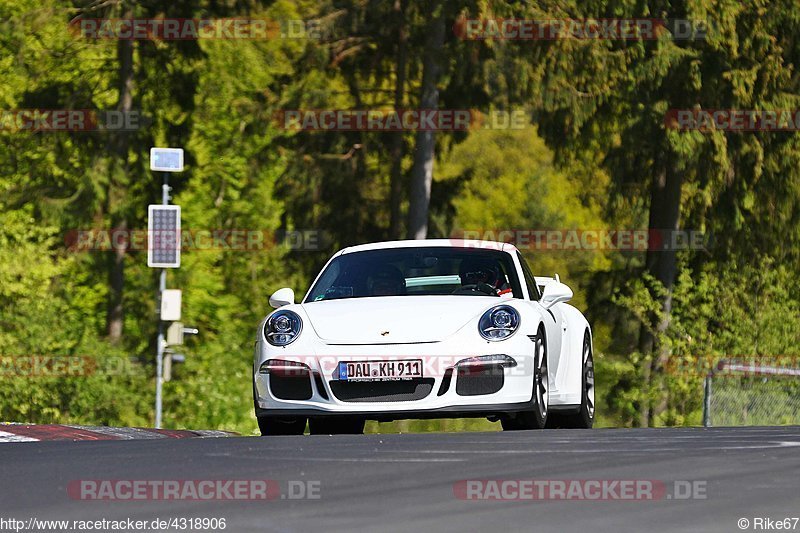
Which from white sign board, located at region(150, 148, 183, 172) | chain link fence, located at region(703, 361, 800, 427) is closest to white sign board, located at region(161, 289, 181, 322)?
white sign board, located at region(150, 148, 183, 172)

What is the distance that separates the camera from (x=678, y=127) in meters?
35.2

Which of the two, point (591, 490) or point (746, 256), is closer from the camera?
point (591, 490)

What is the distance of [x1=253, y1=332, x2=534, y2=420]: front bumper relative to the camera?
11.6 meters

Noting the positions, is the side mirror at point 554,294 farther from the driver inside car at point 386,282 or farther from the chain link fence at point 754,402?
the chain link fence at point 754,402

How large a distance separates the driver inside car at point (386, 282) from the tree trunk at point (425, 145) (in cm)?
2253

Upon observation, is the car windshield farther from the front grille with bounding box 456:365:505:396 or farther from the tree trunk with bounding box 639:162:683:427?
the tree trunk with bounding box 639:162:683:427

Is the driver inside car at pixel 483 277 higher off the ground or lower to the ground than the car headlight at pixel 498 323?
higher

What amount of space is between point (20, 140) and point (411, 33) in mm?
14796

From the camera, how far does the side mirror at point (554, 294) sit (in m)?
13.0

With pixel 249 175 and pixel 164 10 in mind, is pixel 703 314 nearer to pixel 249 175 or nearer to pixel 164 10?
pixel 249 175

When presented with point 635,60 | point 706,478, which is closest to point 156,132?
point 635,60

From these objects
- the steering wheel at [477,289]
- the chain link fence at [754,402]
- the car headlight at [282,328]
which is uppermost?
the steering wheel at [477,289]

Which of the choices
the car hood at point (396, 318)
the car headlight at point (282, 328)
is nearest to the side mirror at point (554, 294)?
the car hood at point (396, 318)

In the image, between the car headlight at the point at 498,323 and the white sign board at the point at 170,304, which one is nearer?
the car headlight at the point at 498,323
